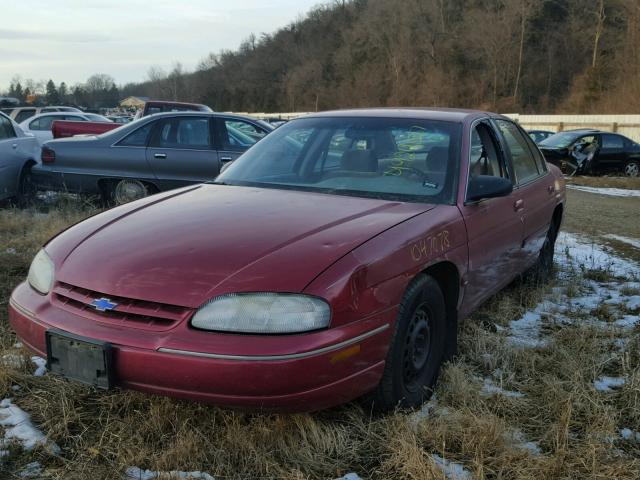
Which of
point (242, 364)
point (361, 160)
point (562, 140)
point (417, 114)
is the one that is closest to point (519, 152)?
point (417, 114)

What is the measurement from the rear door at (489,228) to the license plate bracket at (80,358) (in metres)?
1.93

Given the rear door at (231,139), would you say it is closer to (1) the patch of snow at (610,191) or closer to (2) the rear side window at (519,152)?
(2) the rear side window at (519,152)

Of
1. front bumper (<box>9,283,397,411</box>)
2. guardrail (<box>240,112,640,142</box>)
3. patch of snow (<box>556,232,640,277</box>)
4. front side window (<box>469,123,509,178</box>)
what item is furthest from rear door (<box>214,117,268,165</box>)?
guardrail (<box>240,112,640,142</box>)

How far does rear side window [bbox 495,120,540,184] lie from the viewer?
440 centimetres

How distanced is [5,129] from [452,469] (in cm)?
780

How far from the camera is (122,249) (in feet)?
8.66

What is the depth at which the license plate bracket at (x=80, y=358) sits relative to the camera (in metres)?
2.30

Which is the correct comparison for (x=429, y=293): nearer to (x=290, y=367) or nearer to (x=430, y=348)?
(x=430, y=348)

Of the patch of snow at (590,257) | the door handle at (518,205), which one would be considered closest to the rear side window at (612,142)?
the patch of snow at (590,257)

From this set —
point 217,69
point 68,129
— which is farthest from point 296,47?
point 68,129

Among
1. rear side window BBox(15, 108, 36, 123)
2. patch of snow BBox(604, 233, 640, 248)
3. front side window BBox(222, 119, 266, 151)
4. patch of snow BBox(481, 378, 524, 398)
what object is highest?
rear side window BBox(15, 108, 36, 123)

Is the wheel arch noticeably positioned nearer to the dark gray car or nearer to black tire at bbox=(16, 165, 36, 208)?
the dark gray car

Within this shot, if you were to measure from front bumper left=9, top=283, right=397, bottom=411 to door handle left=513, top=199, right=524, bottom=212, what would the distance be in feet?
6.89

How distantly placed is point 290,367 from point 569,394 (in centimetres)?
155
